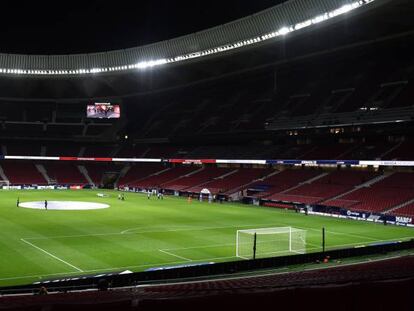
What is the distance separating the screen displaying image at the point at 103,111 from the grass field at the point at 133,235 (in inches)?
1340

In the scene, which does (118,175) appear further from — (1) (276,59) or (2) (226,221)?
(2) (226,221)

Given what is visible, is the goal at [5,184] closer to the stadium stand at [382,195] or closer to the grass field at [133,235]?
the grass field at [133,235]

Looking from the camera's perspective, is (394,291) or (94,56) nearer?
(394,291)

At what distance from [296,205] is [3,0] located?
1429 inches

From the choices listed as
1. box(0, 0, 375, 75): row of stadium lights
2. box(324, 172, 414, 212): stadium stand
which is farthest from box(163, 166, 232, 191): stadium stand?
box(324, 172, 414, 212): stadium stand

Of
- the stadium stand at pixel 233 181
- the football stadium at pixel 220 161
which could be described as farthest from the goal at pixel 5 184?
the stadium stand at pixel 233 181

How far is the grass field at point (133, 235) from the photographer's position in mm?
22569

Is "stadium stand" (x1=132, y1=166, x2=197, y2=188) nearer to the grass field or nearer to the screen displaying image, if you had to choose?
the screen displaying image

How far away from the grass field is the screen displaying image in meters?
34.0

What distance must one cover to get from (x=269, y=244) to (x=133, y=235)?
29.1ft

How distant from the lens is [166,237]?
101 feet

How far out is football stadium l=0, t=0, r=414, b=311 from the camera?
58.7ft

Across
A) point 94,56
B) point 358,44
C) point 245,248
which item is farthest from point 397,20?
point 94,56

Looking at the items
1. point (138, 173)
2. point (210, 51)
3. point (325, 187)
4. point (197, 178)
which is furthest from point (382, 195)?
point (138, 173)
